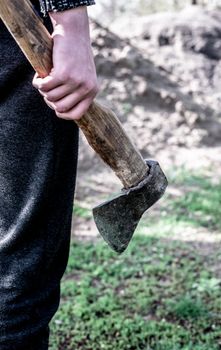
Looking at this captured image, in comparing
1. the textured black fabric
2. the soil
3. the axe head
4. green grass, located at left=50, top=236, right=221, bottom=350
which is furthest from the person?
the soil

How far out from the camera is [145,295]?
3014 mm

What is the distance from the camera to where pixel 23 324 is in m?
1.53

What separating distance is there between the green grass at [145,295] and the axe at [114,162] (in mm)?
1040

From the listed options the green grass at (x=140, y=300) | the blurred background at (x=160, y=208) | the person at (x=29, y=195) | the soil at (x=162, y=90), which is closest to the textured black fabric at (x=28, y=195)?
the person at (x=29, y=195)

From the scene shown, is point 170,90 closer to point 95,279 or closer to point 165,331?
point 95,279

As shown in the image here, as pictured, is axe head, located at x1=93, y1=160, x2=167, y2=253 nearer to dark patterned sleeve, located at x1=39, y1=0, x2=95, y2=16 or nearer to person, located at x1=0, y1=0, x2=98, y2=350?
person, located at x1=0, y1=0, x2=98, y2=350

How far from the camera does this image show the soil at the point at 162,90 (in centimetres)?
586

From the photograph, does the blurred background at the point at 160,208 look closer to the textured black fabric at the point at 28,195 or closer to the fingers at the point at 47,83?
the textured black fabric at the point at 28,195

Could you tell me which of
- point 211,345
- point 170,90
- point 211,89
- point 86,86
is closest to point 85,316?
point 211,345

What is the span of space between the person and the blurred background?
0.95 ft

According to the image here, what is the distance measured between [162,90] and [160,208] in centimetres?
276

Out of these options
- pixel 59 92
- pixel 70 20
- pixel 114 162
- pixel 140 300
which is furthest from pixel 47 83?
pixel 140 300

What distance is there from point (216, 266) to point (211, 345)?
980 millimetres

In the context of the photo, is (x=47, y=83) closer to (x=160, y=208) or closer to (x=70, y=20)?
(x=70, y=20)
